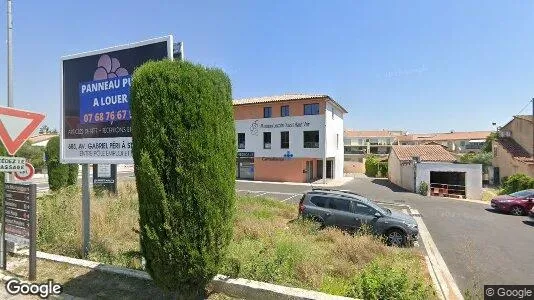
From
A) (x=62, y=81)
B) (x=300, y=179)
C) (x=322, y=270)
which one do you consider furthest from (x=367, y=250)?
(x=300, y=179)

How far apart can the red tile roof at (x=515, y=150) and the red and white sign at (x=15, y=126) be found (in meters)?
32.4

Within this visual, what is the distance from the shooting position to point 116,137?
5.73m

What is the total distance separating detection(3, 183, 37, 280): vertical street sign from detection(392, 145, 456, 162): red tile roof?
2889 cm

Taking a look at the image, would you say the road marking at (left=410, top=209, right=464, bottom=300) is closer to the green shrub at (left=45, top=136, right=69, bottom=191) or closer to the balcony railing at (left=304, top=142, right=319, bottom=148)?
the green shrub at (left=45, top=136, right=69, bottom=191)

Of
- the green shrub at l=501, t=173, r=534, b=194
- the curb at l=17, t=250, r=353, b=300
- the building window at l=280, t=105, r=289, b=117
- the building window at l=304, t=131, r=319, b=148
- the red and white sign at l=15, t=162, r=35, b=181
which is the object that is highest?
the building window at l=280, t=105, r=289, b=117

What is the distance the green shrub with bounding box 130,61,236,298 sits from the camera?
A: 3.77m

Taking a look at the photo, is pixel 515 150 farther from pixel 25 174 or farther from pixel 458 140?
pixel 458 140

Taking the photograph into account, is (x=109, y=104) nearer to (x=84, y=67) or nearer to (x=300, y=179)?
(x=84, y=67)

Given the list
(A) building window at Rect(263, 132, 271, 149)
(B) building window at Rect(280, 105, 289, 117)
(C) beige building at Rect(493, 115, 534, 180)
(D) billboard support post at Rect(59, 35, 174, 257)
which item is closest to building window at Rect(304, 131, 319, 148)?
(B) building window at Rect(280, 105, 289, 117)

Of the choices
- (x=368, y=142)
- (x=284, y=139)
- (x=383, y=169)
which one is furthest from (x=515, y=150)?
(x=368, y=142)

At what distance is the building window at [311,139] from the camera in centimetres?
3064

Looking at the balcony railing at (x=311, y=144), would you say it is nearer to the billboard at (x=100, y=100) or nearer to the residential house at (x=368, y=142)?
the billboard at (x=100, y=100)

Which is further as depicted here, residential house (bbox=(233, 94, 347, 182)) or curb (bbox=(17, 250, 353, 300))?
residential house (bbox=(233, 94, 347, 182))

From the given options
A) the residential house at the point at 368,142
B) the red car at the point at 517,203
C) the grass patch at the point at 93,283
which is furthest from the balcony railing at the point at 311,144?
the residential house at the point at 368,142
